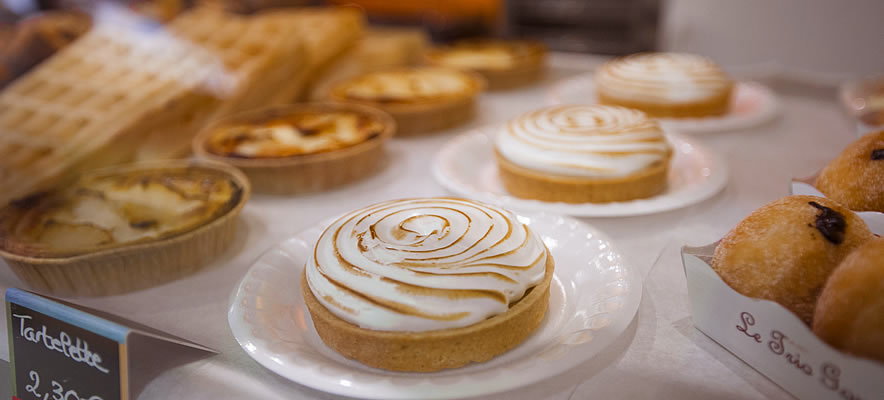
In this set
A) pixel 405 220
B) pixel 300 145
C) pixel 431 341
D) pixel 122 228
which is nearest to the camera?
pixel 431 341

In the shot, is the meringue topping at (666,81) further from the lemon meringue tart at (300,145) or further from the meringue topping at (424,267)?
the meringue topping at (424,267)

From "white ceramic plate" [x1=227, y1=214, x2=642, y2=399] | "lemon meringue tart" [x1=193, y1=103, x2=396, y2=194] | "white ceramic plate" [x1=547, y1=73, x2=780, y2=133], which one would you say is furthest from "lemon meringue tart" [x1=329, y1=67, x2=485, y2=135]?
"white ceramic plate" [x1=227, y1=214, x2=642, y2=399]

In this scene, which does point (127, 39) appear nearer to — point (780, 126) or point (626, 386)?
point (626, 386)

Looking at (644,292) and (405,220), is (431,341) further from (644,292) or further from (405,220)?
(644,292)

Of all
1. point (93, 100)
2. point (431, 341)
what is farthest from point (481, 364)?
point (93, 100)

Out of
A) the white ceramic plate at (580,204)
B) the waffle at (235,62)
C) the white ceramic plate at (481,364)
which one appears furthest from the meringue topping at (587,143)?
the waffle at (235,62)

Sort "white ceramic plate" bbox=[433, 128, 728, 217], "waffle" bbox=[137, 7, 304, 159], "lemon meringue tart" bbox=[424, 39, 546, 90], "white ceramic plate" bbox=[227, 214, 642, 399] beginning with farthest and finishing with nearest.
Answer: "lemon meringue tart" bbox=[424, 39, 546, 90] → "waffle" bbox=[137, 7, 304, 159] → "white ceramic plate" bbox=[433, 128, 728, 217] → "white ceramic plate" bbox=[227, 214, 642, 399]

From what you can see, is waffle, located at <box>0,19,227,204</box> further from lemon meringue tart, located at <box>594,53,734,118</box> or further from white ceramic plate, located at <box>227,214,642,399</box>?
lemon meringue tart, located at <box>594,53,734,118</box>

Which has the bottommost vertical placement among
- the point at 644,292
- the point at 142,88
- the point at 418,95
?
the point at 644,292
